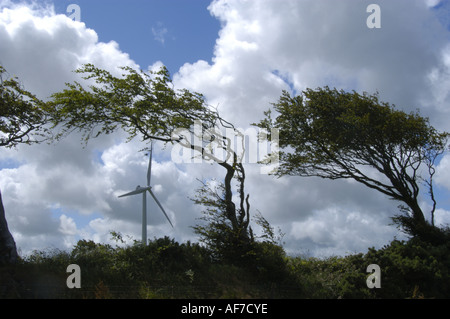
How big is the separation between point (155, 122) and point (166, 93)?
2035mm

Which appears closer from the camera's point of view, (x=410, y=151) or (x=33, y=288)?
(x=33, y=288)

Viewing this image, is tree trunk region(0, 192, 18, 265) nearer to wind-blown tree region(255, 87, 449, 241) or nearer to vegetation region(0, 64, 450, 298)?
vegetation region(0, 64, 450, 298)

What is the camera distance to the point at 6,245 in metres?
19.1

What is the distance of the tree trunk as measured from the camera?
18.8 meters

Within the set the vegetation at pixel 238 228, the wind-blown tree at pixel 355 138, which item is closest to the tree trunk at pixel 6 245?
the vegetation at pixel 238 228

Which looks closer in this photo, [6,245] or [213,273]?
[213,273]

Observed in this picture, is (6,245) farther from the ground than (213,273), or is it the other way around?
(6,245)

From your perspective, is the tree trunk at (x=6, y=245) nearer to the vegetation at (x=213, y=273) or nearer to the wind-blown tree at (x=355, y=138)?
the vegetation at (x=213, y=273)

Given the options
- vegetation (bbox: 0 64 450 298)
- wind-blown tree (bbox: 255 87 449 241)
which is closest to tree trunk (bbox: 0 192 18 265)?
vegetation (bbox: 0 64 450 298)

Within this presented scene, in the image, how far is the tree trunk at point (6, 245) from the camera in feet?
61.8

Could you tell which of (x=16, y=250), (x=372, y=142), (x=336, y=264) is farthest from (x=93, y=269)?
(x=372, y=142)
